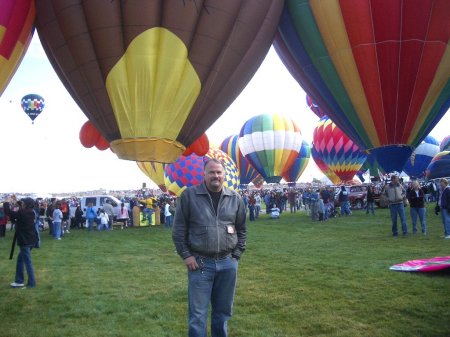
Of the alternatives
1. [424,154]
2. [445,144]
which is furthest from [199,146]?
[445,144]

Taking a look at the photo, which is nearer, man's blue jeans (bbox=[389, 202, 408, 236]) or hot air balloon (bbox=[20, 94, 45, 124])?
man's blue jeans (bbox=[389, 202, 408, 236])

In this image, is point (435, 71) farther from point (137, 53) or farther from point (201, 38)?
point (137, 53)

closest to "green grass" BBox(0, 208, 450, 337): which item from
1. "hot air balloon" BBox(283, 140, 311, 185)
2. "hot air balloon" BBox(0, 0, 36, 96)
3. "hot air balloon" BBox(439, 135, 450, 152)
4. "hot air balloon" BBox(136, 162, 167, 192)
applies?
"hot air balloon" BBox(0, 0, 36, 96)

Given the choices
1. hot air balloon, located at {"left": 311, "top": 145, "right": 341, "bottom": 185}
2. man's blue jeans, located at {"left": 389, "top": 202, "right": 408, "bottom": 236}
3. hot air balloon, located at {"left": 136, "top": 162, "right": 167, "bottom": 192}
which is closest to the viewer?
man's blue jeans, located at {"left": 389, "top": 202, "right": 408, "bottom": 236}

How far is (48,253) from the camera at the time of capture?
9367 millimetres

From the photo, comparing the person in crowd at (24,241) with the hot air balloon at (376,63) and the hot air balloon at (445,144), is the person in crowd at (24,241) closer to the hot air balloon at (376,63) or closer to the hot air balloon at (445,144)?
the hot air balloon at (376,63)

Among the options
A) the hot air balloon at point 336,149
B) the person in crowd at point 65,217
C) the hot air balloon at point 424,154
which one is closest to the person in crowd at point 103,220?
the person in crowd at point 65,217

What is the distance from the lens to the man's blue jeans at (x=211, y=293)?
9.92 ft

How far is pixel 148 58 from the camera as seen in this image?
7.49 metres

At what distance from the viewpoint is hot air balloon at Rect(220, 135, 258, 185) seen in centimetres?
3578

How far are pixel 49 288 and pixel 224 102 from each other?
473 centimetres

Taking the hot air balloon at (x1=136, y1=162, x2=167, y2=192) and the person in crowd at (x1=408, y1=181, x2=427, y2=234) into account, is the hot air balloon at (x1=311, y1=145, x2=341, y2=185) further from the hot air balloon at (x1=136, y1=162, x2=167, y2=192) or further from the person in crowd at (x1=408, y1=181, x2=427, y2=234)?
the person in crowd at (x1=408, y1=181, x2=427, y2=234)

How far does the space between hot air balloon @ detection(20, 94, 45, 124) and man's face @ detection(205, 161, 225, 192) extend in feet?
81.0

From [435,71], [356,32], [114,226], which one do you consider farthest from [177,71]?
[114,226]
